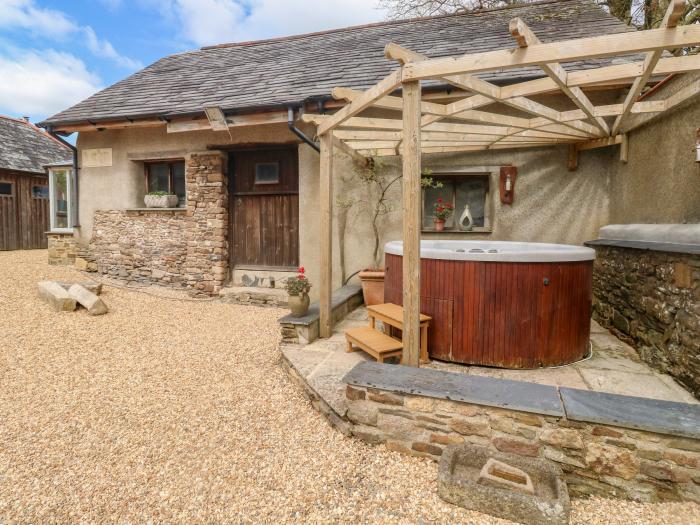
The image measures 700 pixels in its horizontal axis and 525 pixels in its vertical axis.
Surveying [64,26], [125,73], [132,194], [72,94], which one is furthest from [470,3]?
[72,94]

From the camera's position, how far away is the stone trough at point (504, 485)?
183 cm

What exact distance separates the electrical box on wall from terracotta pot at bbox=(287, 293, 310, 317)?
10.4 feet

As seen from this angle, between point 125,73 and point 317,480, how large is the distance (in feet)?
32.0

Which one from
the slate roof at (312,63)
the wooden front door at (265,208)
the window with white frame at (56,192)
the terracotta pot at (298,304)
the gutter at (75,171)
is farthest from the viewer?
the window with white frame at (56,192)

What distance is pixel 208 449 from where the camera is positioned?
250 centimetres

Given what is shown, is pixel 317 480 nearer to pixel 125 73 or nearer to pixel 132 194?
pixel 132 194

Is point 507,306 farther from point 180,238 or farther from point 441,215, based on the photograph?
point 180,238

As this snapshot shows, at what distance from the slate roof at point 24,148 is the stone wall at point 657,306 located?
1341 centimetres

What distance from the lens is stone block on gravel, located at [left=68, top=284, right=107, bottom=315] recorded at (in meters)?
5.41

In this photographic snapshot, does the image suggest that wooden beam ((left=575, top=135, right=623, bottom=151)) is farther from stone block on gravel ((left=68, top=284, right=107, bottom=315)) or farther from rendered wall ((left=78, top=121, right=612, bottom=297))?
stone block on gravel ((left=68, top=284, right=107, bottom=315))

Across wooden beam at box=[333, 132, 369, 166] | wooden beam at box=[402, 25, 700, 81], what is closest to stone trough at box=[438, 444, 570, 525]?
wooden beam at box=[402, 25, 700, 81]

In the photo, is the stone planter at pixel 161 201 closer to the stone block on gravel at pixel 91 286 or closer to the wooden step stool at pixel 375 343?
the stone block on gravel at pixel 91 286

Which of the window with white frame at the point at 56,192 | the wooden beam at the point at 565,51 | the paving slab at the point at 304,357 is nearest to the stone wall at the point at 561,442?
the paving slab at the point at 304,357

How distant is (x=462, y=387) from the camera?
2305mm
